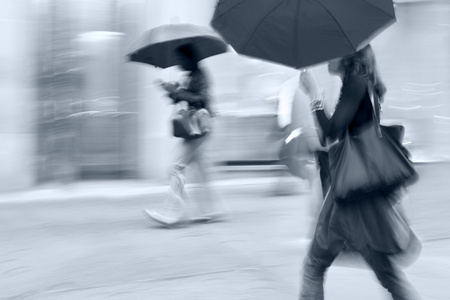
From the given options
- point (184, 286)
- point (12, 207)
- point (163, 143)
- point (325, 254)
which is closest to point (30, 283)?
point (184, 286)

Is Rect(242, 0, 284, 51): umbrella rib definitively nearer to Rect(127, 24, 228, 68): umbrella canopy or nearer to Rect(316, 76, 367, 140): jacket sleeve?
Rect(316, 76, 367, 140): jacket sleeve

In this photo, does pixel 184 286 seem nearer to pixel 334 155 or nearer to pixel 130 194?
pixel 334 155

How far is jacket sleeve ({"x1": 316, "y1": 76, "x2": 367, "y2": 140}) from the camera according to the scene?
389cm

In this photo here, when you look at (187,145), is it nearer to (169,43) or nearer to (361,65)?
(169,43)

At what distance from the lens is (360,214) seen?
400 centimetres

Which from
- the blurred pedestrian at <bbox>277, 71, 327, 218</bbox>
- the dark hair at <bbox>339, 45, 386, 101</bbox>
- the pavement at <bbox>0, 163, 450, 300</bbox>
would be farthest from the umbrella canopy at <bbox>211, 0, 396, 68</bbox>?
the blurred pedestrian at <bbox>277, 71, 327, 218</bbox>

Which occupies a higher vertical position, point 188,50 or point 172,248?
point 188,50

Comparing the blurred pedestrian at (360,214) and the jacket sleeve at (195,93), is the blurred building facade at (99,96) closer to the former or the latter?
the jacket sleeve at (195,93)

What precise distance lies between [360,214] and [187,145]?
3.89m

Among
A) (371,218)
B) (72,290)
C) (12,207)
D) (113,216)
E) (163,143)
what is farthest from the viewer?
(163,143)

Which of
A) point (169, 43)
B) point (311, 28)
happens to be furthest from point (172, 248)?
point (311, 28)

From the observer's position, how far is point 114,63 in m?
11.0

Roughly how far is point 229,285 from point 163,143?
5.48 metres

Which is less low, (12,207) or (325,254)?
(325,254)
